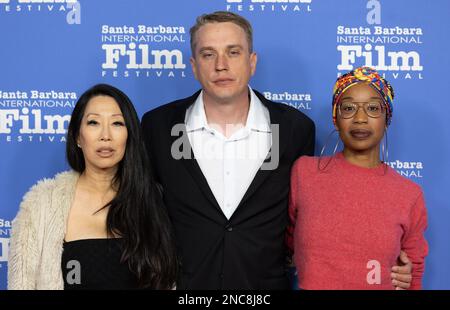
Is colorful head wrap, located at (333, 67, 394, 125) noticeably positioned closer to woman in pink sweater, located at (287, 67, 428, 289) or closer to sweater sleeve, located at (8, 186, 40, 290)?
woman in pink sweater, located at (287, 67, 428, 289)

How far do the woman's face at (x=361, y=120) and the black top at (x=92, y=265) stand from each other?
760mm

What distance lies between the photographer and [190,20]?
225 cm

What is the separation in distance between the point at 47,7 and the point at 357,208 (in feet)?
4.73

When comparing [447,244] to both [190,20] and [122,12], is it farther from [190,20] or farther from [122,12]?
[122,12]

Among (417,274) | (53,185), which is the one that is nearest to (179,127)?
(53,185)

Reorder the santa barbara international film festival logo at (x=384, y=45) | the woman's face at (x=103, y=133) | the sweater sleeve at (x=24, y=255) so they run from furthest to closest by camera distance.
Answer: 1. the santa barbara international film festival logo at (x=384, y=45)
2. the woman's face at (x=103, y=133)
3. the sweater sleeve at (x=24, y=255)

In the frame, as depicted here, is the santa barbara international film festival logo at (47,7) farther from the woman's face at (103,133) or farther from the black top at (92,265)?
the black top at (92,265)

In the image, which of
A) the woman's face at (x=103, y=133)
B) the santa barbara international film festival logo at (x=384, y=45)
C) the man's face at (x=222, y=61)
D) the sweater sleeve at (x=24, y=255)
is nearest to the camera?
the sweater sleeve at (x=24, y=255)

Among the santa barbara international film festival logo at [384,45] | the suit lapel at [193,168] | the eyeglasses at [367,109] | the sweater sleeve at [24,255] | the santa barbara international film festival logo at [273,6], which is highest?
the santa barbara international film festival logo at [273,6]

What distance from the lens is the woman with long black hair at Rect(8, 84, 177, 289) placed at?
5.28 feet

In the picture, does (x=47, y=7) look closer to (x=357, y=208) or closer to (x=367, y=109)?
(x=367, y=109)

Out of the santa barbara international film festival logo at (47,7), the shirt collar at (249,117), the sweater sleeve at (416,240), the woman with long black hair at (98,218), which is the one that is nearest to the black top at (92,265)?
the woman with long black hair at (98,218)

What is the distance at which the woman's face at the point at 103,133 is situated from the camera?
5.55 feet

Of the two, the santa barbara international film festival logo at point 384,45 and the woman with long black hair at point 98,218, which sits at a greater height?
the santa barbara international film festival logo at point 384,45
